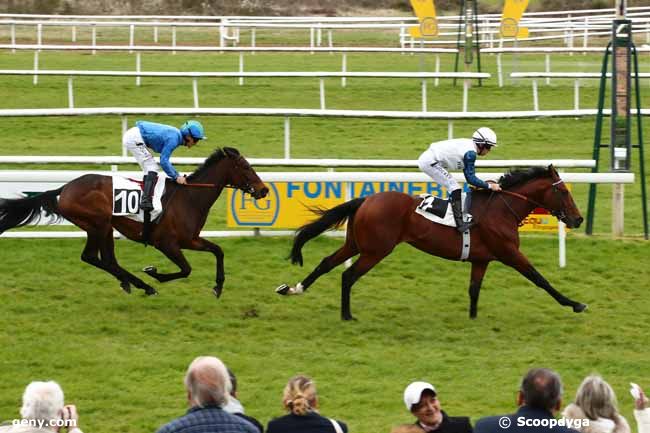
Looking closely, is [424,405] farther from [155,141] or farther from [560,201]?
[155,141]

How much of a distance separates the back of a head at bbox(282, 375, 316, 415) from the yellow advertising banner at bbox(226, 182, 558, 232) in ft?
18.5

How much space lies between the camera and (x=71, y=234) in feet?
33.9

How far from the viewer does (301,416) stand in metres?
4.49

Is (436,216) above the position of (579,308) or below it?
above

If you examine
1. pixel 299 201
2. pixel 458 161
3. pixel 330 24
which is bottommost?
pixel 299 201

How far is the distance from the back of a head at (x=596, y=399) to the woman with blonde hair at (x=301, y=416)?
35.3 inches

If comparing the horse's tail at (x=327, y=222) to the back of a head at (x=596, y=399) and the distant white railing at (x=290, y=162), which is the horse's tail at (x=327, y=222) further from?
the back of a head at (x=596, y=399)

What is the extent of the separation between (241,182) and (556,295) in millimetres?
2457

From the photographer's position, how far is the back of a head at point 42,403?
4148 millimetres

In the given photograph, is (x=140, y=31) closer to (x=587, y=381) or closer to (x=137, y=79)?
(x=137, y=79)

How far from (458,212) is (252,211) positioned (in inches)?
97.5

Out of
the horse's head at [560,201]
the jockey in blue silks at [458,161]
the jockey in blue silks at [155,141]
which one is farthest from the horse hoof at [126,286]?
the horse's head at [560,201]

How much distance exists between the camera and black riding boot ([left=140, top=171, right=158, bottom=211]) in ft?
28.4

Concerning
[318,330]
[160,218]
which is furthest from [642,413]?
[160,218]
